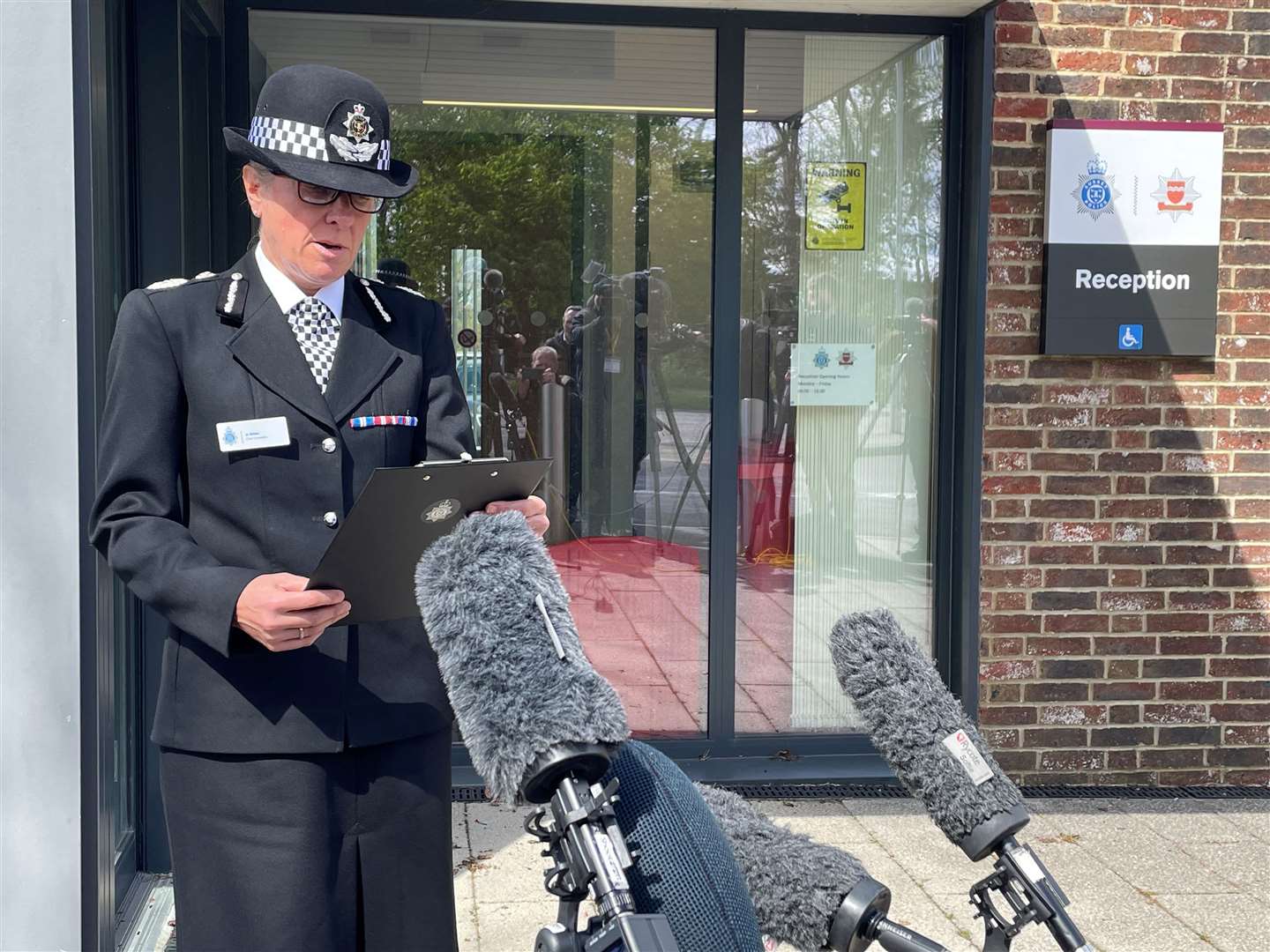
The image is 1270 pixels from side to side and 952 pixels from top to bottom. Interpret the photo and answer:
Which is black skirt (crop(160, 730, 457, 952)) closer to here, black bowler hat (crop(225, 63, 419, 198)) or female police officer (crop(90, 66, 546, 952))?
female police officer (crop(90, 66, 546, 952))

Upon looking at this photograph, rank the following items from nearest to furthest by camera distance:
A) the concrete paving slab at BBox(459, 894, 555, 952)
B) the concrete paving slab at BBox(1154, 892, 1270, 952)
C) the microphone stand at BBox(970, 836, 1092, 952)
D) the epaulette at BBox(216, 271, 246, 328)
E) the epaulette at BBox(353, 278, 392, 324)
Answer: the microphone stand at BBox(970, 836, 1092, 952), the epaulette at BBox(216, 271, 246, 328), the epaulette at BBox(353, 278, 392, 324), the concrete paving slab at BBox(459, 894, 555, 952), the concrete paving slab at BBox(1154, 892, 1270, 952)

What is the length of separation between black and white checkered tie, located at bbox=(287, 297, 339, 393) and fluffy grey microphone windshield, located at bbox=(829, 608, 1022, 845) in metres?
0.94

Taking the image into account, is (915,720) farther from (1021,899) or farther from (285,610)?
(285,610)

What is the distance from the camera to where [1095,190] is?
217 inches

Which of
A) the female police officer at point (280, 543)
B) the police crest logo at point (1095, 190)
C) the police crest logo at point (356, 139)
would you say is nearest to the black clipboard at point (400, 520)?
the female police officer at point (280, 543)

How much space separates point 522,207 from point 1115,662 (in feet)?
9.97

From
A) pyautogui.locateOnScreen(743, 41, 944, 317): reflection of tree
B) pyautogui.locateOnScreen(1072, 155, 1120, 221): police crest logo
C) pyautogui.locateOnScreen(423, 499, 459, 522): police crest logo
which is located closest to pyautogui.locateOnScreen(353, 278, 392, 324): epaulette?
pyautogui.locateOnScreen(423, 499, 459, 522): police crest logo

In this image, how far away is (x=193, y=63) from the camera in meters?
4.99

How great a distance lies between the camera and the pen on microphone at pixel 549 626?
4.63ft

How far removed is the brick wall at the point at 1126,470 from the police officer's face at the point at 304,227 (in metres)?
3.83

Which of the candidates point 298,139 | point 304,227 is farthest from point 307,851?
point 298,139

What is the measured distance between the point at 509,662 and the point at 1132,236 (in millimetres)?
4796

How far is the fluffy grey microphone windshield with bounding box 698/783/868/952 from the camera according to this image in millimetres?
1918

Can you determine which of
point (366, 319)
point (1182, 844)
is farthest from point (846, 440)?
point (366, 319)
